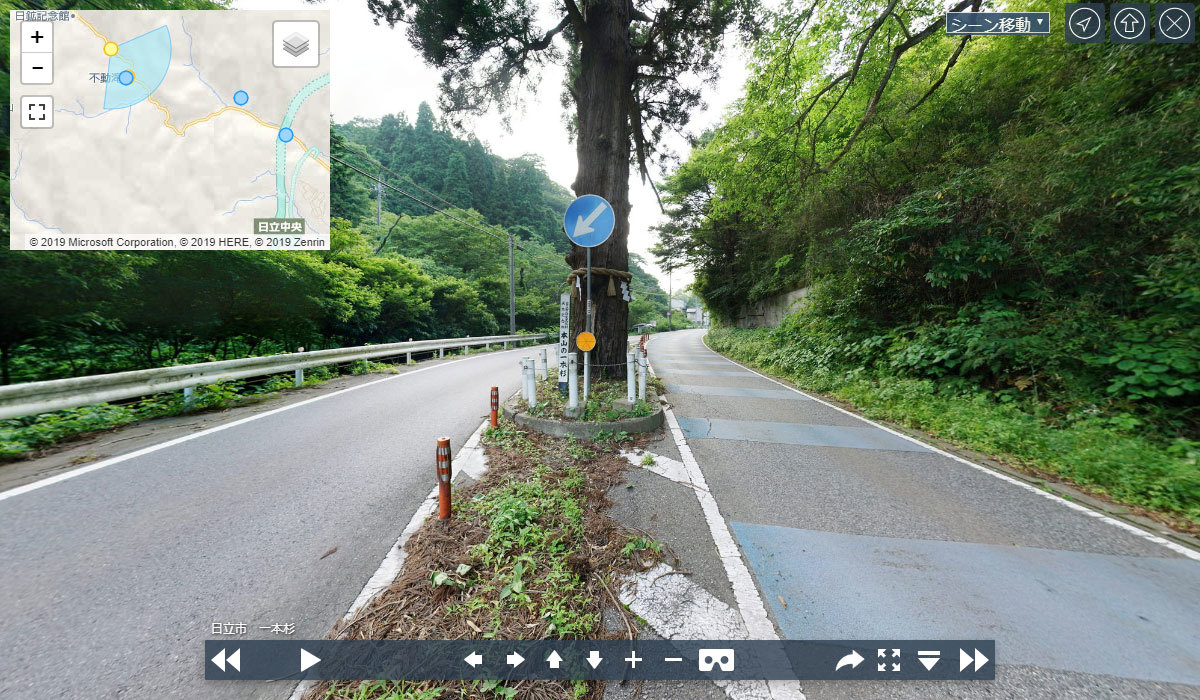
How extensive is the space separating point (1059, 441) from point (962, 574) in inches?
130

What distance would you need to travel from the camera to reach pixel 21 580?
2.00 m

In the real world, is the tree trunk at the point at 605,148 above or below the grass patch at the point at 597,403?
above

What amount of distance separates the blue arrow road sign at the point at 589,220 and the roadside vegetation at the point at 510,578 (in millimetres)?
2752

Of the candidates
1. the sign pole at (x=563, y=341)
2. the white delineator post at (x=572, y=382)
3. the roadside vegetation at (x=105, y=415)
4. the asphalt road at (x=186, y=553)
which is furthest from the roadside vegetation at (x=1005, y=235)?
the roadside vegetation at (x=105, y=415)

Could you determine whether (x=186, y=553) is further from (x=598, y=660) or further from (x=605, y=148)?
(x=605, y=148)

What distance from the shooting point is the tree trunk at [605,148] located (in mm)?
6102

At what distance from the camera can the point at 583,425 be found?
439cm

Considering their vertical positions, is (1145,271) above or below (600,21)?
below

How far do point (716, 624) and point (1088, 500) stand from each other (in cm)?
386

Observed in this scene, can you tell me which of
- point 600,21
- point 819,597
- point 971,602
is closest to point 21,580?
point 819,597

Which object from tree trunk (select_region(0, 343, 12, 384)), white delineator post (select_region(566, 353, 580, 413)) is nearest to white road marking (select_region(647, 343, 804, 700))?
white delineator post (select_region(566, 353, 580, 413))

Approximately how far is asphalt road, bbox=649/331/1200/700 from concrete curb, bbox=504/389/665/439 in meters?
0.89

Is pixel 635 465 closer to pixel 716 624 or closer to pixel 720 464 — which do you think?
pixel 720 464

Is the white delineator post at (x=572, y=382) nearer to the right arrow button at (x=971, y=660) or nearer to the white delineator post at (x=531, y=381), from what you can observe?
the white delineator post at (x=531, y=381)
